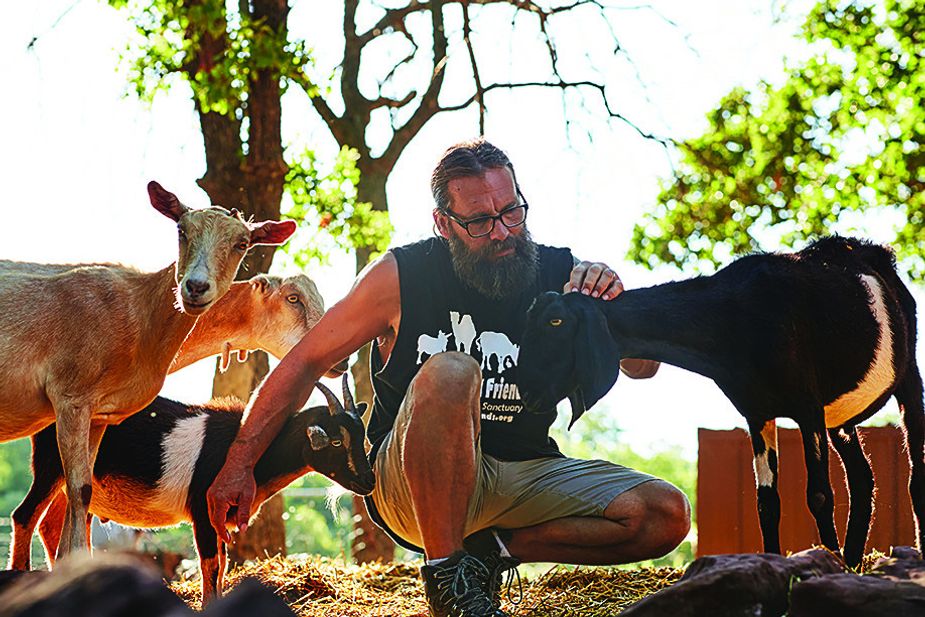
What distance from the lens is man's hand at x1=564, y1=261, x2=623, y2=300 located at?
4531mm

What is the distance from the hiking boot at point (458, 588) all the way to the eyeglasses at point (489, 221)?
1370 millimetres

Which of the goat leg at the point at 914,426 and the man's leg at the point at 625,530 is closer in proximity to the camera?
the man's leg at the point at 625,530

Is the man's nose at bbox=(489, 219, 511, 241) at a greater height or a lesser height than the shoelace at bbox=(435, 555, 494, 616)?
greater

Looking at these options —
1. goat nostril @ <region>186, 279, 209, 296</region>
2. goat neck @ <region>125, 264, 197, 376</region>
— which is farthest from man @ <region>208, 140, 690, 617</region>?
goat neck @ <region>125, 264, 197, 376</region>

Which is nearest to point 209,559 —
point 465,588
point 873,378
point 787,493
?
point 465,588

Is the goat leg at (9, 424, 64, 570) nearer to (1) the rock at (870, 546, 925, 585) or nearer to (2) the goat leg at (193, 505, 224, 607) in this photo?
(2) the goat leg at (193, 505, 224, 607)

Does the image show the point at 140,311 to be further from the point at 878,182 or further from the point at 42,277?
the point at 878,182

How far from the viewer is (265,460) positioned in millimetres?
6473

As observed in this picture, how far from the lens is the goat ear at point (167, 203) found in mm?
5047

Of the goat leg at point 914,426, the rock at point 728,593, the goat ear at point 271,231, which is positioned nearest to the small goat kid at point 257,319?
the goat ear at point 271,231

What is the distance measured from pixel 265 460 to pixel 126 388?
5.41ft

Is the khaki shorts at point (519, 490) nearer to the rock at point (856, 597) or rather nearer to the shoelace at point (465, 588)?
the shoelace at point (465, 588)

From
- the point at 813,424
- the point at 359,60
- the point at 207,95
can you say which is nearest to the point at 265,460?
the point at 207,95

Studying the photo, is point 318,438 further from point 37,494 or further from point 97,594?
point 97,594
